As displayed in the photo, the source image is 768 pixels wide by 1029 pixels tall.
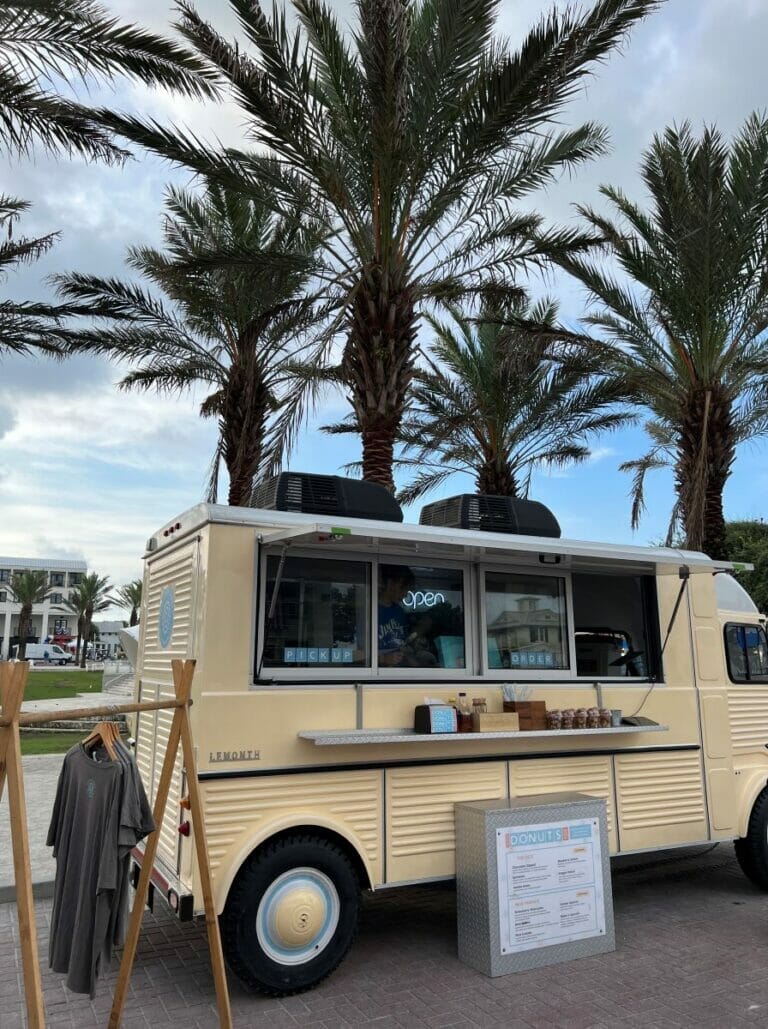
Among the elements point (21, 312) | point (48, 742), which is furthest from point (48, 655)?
point (21, 312)

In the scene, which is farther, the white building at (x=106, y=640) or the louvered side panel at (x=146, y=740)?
the white building at (x=106, y=640)

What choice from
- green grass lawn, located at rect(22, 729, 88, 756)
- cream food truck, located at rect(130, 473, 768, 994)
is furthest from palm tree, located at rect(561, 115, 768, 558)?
green grass lawn, located at rect(22, 729, 88, 756)

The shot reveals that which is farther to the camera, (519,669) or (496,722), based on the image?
(519,669)

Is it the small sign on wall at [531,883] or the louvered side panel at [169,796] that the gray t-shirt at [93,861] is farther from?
the small sign on wall at [531,883]

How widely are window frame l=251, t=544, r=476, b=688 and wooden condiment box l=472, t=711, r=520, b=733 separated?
0.34 meters

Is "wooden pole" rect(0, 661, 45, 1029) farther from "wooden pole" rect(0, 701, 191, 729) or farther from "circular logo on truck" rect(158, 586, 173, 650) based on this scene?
"circular logo on truck" rect(158, 586, 173, 650)

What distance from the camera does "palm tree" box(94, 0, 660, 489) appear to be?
285 inches

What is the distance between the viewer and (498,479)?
1369 cm

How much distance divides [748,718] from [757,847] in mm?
1004

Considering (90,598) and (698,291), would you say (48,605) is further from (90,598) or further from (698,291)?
(698,291)

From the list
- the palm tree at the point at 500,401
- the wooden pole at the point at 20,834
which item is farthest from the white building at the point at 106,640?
the wooden pole at the point at 20,834

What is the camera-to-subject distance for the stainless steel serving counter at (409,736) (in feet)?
14.7

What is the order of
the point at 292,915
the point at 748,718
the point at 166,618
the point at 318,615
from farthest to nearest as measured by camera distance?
the point at 748,718 < the point at 166,618 < the point at 318,615 < the point at 292,915

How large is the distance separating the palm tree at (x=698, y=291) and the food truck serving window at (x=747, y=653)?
4.04 m
